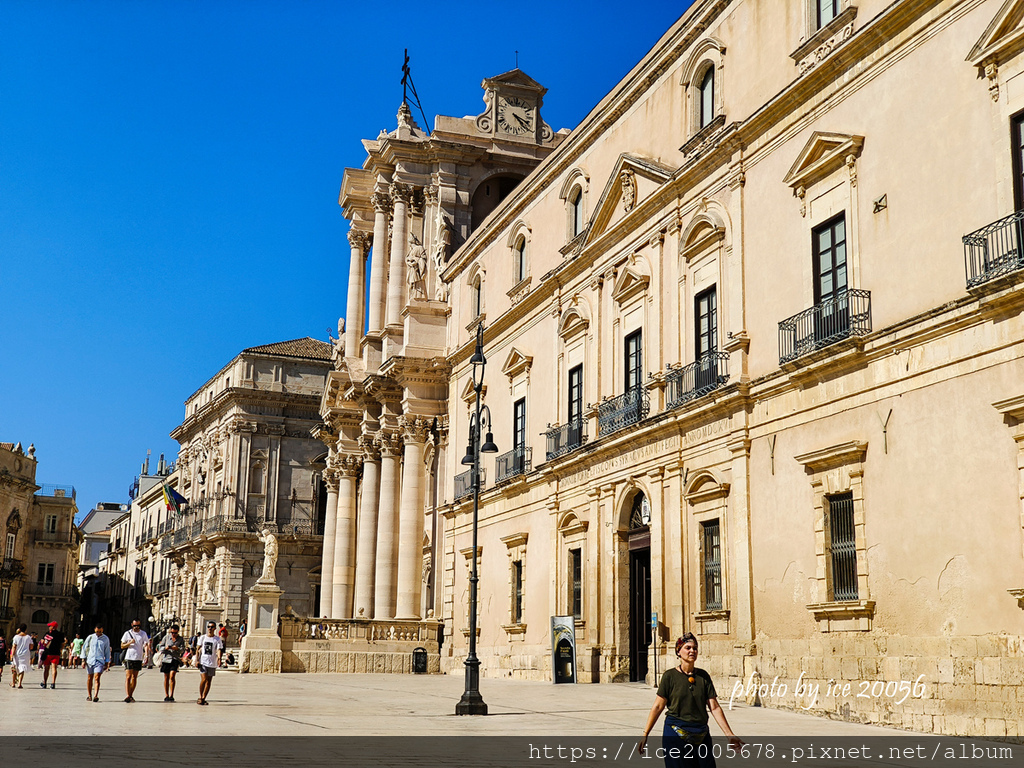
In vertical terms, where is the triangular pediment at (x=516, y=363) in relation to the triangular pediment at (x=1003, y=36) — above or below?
below

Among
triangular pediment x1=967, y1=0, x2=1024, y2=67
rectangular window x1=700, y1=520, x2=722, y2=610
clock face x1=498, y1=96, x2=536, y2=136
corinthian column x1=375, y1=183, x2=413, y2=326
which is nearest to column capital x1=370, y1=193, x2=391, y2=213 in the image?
corinthian column x1=375, y1=183, x2=413, y2=326

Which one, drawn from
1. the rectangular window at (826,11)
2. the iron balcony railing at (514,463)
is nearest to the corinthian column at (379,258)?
the iron balcony railing at (514,463)

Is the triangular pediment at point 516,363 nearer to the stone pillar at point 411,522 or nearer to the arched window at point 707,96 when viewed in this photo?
the stone pillar at point 411,522

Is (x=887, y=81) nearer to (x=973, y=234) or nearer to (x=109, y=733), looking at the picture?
(x=973, y=234)

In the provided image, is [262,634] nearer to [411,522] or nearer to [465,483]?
[411,522]

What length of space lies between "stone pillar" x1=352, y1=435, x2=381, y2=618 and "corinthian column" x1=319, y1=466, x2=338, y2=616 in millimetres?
4429

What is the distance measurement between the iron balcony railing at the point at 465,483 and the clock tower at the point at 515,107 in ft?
47.2

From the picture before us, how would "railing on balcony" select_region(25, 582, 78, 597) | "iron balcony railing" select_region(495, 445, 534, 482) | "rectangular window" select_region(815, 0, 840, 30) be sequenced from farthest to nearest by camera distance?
"railing on balcony" select_region(25, 582, 78, 597), "iron balcony railing" select_region(495, 445, 534, 482), "rectangular window" select_region(815, 0, 840, 30)

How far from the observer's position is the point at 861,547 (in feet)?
56.1

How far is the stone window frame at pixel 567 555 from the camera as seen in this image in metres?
26.3

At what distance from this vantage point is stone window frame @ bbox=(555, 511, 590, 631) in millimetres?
26344

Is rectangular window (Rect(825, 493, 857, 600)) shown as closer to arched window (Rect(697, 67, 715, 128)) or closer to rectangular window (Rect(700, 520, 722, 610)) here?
rectangular window (Rect(700, 520, 722, 610))

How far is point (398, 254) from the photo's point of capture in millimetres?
42875

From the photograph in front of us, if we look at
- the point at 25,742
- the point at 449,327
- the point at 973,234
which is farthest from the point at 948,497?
the point at 449,327
